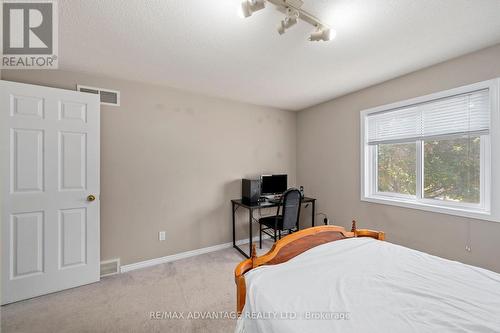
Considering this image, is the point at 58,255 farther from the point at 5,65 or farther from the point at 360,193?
the point at 360,193

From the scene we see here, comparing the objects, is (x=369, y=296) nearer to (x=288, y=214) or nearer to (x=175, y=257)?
(x=288, y=214)

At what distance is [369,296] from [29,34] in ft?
9.76

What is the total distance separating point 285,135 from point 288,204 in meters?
1.54

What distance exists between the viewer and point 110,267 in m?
2.47

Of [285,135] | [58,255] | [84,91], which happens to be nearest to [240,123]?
[285,135]

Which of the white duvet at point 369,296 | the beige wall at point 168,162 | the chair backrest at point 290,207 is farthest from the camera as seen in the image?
the chair backrest at point 290,207

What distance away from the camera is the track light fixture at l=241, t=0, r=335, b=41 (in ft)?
3.93

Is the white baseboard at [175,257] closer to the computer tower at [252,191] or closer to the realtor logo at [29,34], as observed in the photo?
the computer tower at [252,191]

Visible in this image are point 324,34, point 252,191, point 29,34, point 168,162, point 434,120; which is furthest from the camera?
point 252,191

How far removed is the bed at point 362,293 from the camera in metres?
0.87

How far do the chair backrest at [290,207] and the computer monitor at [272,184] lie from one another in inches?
23.7

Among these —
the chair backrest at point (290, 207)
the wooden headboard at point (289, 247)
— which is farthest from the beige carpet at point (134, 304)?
the chair backrest at point (290, 207)

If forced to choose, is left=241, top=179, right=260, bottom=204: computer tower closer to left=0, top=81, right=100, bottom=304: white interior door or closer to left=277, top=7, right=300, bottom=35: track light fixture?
left=0, top=81, right=100, bottom=304: white interior door

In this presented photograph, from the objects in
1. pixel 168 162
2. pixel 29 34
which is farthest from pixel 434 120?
pixel 29 34
